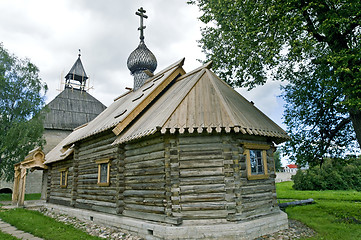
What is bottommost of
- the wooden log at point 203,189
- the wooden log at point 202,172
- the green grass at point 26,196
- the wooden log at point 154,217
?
the green grass at point 26,196

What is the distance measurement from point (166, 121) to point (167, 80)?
424 centimetres

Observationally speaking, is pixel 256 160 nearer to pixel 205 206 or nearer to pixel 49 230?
pixel 205 206

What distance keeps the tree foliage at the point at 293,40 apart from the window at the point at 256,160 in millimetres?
2941

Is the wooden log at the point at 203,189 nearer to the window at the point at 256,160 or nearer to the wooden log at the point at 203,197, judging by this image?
the wooden log at the point at 203,197

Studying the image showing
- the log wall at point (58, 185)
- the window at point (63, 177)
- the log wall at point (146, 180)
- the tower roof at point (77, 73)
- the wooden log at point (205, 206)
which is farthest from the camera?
the tower roof at point (77, 73)

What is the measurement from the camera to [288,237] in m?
7.62

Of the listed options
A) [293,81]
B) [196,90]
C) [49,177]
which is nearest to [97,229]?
[196,90]

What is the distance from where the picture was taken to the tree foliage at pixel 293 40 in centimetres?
826

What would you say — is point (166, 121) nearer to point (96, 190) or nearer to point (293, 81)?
point (96, 190)

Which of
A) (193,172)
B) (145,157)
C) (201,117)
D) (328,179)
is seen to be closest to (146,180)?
(145,157)

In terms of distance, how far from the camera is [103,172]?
10.6 meters

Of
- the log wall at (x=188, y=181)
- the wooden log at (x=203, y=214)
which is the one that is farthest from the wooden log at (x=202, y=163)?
the wooden log at (x=203, y=214)

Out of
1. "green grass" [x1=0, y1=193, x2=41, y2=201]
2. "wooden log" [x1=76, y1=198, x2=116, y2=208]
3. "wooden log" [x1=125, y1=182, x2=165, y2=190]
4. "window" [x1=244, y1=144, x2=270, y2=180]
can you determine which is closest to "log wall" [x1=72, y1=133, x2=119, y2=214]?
"wooden log" [x1=76, y1=198, x2=116, y2=208]

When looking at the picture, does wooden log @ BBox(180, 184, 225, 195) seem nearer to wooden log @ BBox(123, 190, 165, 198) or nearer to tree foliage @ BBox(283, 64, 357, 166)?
wooden log @ BBox(123, 190, 165, 198)
